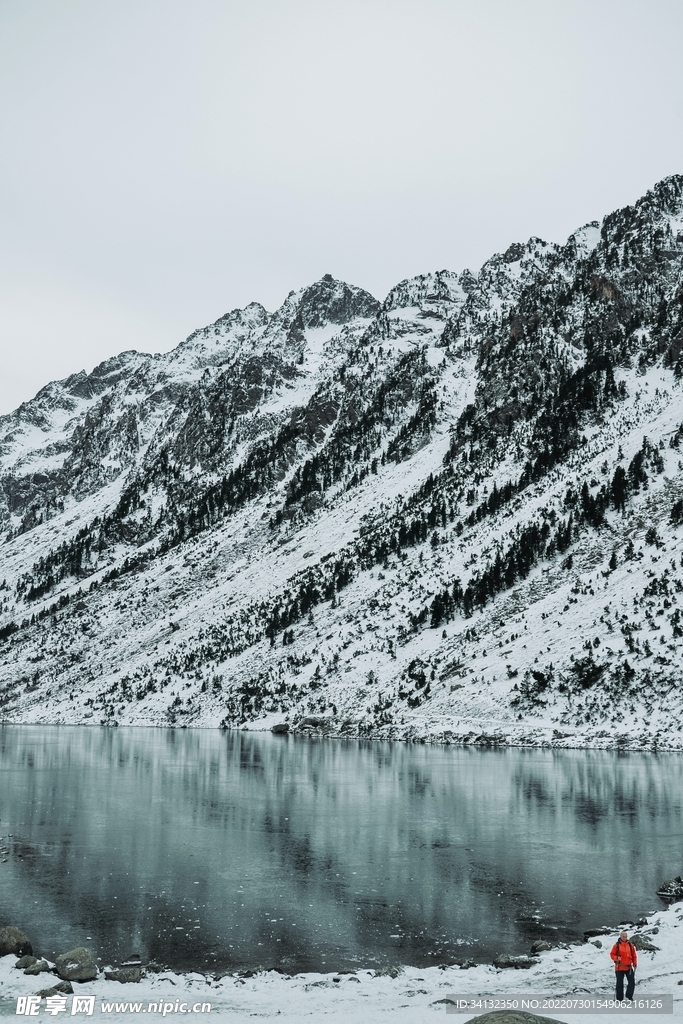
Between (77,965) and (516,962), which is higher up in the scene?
(77,965)

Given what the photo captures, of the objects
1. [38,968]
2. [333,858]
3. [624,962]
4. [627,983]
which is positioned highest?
[624,962]

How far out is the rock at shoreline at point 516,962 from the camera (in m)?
19.0

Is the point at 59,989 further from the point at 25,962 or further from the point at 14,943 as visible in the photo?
the point at 14,943

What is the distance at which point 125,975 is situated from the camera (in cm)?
1838

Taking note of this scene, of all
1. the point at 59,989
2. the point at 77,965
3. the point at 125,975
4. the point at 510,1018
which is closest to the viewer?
the point at 510,1018

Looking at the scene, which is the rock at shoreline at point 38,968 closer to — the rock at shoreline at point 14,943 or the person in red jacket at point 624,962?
the rock at shoreline at point 14,943

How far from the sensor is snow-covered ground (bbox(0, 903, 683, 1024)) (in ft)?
53.2

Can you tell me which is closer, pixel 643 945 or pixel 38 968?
pixel 38 968

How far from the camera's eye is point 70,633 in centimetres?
15162

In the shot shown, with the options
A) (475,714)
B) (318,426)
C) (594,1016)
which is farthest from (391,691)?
(318,426)

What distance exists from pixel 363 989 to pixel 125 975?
18.4ft

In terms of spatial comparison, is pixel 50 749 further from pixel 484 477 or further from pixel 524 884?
pixel 484 477

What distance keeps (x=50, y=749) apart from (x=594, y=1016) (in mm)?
71064

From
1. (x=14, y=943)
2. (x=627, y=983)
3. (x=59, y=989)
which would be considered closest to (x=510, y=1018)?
(x=627, y=983)
